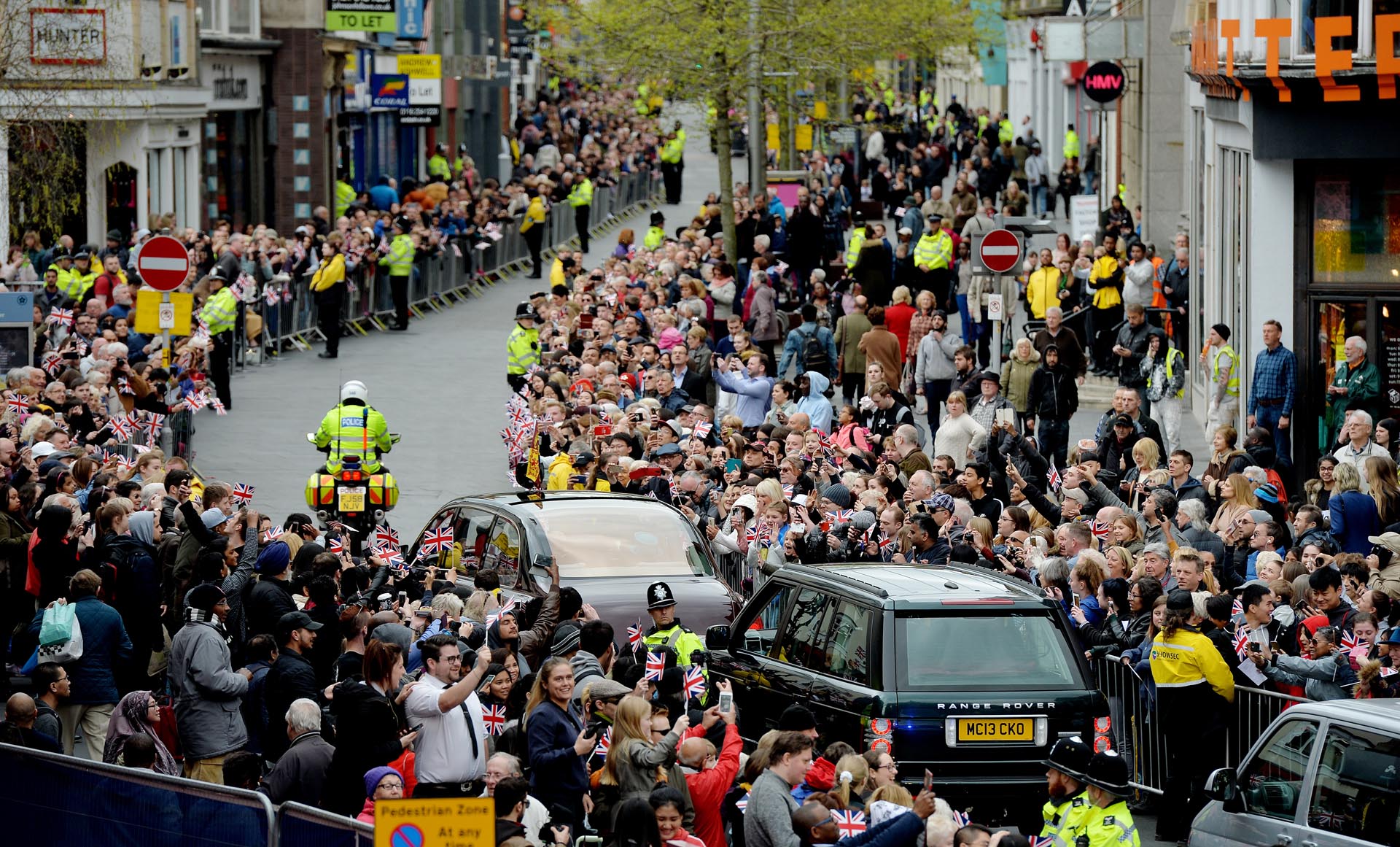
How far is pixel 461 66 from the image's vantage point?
61094mm

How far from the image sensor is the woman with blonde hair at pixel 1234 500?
16.0 m

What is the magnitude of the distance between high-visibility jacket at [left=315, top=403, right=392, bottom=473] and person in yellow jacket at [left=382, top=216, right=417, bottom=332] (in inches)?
630

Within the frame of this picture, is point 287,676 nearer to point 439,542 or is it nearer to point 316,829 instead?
point 316,829

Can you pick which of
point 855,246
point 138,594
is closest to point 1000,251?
point 855,246

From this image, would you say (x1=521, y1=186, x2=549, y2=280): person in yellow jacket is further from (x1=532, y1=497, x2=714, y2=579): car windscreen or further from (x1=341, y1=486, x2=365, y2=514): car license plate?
(x1=532, y1=497, x2=714, y2=579): car windscreen

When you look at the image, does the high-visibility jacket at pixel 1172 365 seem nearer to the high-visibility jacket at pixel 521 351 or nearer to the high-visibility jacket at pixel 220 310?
the high-visibility jacket at pixel 521 351

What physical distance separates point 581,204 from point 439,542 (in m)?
31.3

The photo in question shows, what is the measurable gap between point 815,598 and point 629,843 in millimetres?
3625

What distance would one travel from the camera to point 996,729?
38.6ft

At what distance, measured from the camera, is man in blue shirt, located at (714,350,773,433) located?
22547 millimetres

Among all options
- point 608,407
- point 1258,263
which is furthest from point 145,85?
point 1258,263

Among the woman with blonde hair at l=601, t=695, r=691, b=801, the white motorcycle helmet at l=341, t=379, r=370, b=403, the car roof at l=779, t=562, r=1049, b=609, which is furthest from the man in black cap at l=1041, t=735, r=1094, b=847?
the white motorcycle helmet at l=341, t=379, r=370, b=403

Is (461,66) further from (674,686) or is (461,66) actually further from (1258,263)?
(674,686)

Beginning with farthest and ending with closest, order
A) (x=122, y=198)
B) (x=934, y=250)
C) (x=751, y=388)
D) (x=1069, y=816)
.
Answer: (x=122, y=198), (x=934, y=250), (x=751, y=388), (x=1069, y=816)
